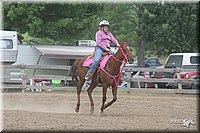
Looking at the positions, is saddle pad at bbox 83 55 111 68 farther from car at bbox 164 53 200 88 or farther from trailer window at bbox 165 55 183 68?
trailer window at bbox 165 55 183 68

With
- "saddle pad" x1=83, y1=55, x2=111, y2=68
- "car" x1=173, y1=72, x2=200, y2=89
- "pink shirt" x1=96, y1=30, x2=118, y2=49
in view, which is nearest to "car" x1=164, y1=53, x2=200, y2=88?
"car" x1=173, y1=72, x2=200, y2=89

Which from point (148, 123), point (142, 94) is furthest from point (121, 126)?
point (142, 94)

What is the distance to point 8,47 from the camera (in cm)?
2403

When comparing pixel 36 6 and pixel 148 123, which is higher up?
pixel 36 6

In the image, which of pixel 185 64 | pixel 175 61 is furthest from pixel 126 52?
pixel 175 61

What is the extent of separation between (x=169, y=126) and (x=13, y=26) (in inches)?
783

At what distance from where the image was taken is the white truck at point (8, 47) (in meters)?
23.8

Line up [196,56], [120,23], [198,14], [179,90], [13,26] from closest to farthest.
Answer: [179,90], [196,56], [198,14], [13,26], [120,23]

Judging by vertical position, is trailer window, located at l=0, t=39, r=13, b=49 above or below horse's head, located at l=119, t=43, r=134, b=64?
above

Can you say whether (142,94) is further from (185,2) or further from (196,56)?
(185,2)

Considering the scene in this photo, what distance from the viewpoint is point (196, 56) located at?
76.4 feet

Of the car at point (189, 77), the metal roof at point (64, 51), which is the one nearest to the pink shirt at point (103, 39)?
the car at point (189, 77)

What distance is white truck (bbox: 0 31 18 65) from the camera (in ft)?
78.2

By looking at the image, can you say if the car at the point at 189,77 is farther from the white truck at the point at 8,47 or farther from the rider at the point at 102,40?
the rider at the point at 102,40
